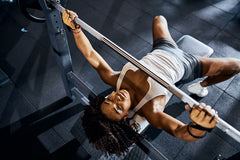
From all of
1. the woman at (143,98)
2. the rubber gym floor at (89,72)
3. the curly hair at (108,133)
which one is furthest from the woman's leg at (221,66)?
the curly hair at (108,133)

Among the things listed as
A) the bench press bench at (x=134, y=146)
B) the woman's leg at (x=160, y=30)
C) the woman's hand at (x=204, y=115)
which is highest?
the woman's hand at (x=204, y=115)

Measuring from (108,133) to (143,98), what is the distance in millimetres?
463

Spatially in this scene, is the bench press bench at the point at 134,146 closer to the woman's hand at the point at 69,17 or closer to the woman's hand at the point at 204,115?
the woman's hand at the point at 204,115

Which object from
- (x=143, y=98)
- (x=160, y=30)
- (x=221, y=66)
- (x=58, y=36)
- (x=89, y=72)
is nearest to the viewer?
(x=143, y=98)

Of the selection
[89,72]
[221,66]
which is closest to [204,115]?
[221,66]

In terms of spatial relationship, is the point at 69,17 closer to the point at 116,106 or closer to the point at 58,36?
the point at 58,36

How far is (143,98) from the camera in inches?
64.3

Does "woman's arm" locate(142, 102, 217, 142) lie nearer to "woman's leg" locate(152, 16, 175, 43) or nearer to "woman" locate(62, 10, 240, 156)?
"woman" locate(62, 10, 240, 156)

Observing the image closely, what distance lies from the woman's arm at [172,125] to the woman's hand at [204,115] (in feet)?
0.04

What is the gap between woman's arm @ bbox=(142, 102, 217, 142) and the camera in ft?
3.97

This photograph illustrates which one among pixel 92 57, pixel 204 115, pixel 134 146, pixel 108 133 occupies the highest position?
pixel 204 115

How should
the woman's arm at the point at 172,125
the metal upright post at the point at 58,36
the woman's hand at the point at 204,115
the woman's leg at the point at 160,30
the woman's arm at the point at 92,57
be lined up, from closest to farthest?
the woman's hand at the point at 204,115 < the woman's arm at the point at 172,125 < the metal upright post at the point at 58,36 < the woman's arm at the point at 92,57 < the woman's leg at the point at 160,30

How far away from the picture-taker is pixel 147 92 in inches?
64.1

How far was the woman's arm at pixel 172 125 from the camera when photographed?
3.97ft
